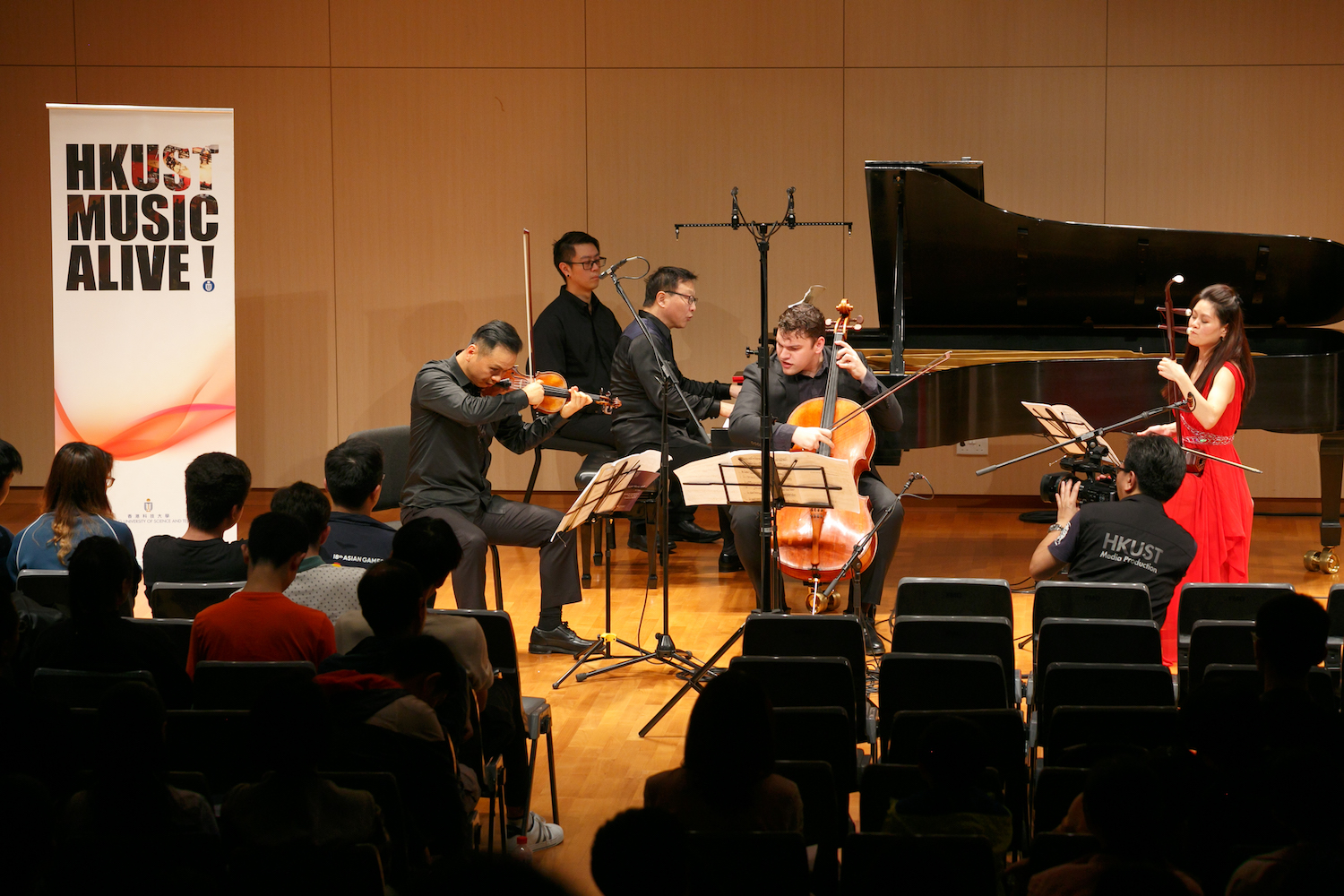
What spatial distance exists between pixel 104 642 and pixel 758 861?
1.69m

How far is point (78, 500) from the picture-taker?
12.9ft

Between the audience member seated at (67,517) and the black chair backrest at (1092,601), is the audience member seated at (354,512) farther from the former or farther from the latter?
the black chair backrest at (1092,601)

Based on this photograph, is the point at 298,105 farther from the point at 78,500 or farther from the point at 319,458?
the point at 78,500

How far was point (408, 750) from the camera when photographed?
2396 mm

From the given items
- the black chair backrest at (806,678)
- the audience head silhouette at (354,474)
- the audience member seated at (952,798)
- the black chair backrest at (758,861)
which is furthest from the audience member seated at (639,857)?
the audience head silhouette at (354,474)

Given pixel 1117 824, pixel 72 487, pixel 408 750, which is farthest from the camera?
pixel 72 487

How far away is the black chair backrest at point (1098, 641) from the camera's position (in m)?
3.33

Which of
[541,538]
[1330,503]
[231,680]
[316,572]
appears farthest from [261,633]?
[1330,503]

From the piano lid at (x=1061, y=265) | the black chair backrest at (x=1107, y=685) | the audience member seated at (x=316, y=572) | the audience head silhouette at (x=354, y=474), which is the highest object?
the piano lid at (x=1061, y=265)

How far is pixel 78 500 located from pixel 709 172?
524 centimetres

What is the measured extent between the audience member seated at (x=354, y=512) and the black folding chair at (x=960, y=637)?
5.15 ft

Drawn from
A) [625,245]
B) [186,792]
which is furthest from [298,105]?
[186,792]

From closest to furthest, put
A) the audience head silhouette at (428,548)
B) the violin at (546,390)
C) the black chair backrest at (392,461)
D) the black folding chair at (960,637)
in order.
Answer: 1. the audience head silhouette at (428,548)
2. the black folding chair at (960,637)
3. the violin at (546,390)
4. the black chair backrest at (392,461)

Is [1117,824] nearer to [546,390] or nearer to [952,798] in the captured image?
[952,798]
